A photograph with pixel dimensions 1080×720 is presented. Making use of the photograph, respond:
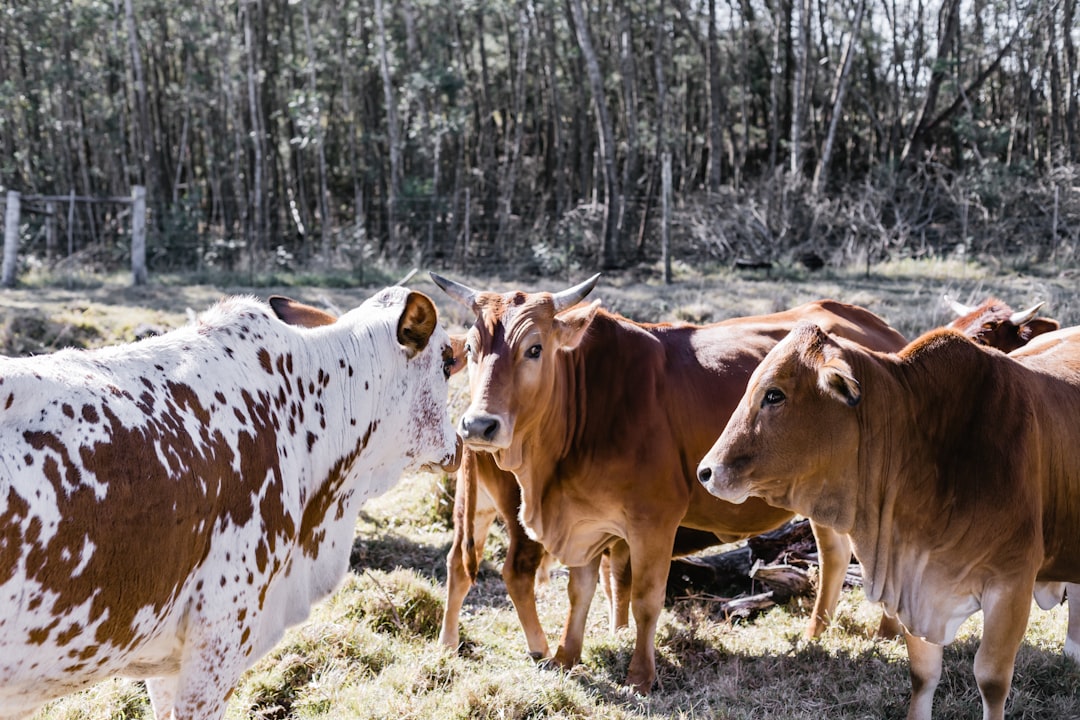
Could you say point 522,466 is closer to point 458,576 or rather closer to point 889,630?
point 458,576

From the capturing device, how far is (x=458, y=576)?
5262mm

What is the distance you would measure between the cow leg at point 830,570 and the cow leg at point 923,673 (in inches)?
49.4

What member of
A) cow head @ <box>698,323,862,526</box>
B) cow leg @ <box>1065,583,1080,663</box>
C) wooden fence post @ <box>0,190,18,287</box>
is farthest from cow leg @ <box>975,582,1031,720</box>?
wooden fence post @ <box>0,190,18,287</box>

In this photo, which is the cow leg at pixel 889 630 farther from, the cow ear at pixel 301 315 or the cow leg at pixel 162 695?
the cow leg at pixel 162 695

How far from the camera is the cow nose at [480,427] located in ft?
14.1

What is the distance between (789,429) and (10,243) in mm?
15465

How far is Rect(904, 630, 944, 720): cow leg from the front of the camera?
13.5ft

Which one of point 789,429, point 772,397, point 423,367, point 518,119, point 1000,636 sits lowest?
point 1000,636

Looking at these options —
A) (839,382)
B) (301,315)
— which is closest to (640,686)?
(839,382)

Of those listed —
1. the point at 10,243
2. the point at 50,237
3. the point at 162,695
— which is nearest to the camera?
the point at 162,695

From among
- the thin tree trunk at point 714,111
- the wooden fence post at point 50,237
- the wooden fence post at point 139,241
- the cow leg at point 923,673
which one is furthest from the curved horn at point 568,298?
the thin tree trunk at point 714,111

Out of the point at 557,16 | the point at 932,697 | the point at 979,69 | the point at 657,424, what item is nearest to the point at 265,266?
the point at 557,16

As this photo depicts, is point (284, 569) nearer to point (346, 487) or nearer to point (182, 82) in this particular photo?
point (346, 487)

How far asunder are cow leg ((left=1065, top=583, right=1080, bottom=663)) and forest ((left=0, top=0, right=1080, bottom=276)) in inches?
488
